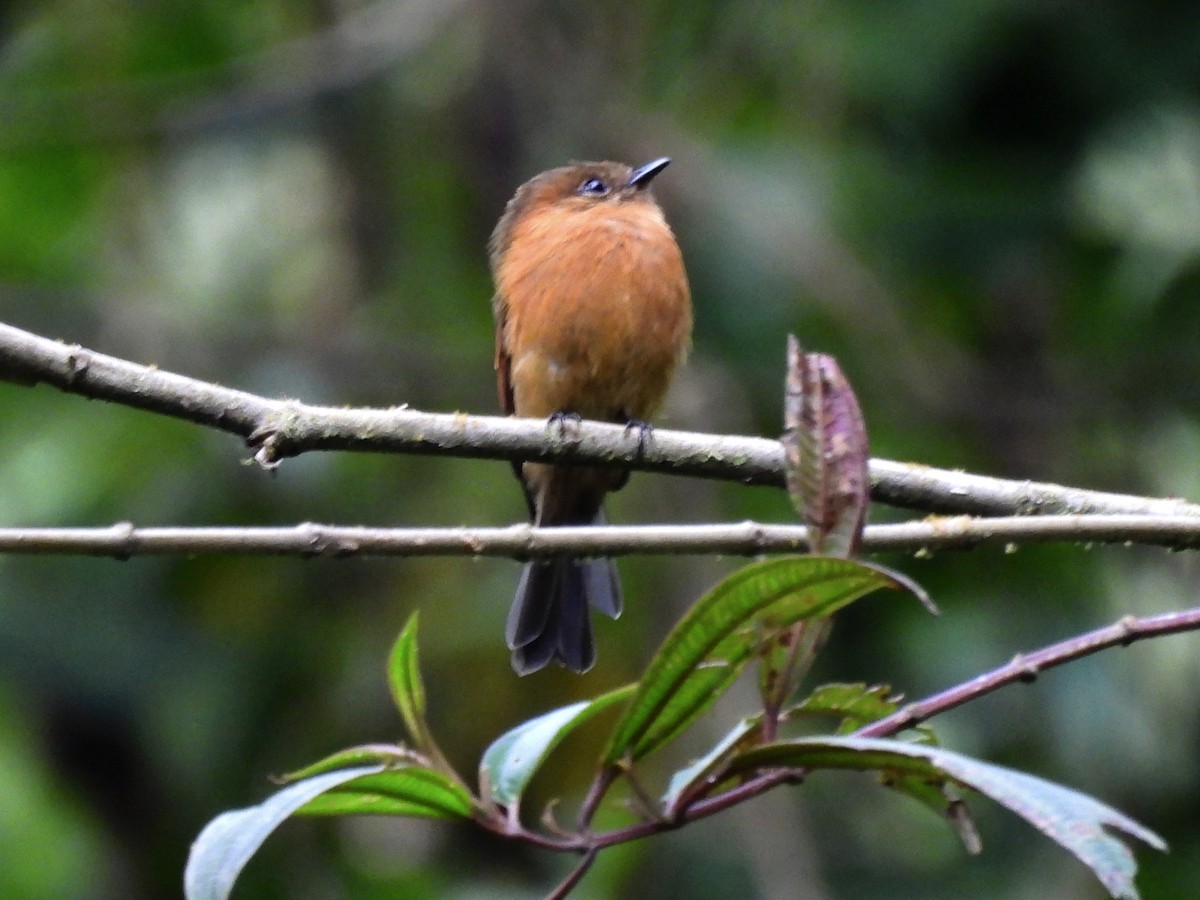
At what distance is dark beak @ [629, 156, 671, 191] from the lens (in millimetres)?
4695

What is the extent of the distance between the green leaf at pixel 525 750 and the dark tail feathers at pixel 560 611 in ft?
5.78

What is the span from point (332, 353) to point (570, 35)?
1706mm

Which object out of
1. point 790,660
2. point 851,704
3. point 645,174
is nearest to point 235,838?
point 790,660

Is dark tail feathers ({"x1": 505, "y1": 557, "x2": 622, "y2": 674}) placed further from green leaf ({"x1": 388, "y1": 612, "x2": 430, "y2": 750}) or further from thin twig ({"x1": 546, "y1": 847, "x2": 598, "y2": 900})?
thin twig ({"x1": 546, "y1": 847, "x2": 598, "y2": 900})

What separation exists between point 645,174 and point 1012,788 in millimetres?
3329

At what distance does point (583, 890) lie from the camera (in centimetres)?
466

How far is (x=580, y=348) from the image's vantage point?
4242 millimetres

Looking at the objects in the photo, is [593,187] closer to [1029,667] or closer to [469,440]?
[469,440]

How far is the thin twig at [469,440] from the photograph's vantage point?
2.19m

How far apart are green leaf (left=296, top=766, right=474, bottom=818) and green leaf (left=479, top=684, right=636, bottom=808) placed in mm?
55

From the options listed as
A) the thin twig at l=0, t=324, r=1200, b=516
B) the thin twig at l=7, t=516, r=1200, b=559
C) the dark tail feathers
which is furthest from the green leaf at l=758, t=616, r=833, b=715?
the dark tail feathers

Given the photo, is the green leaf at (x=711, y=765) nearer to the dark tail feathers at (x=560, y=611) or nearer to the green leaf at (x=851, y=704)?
the green leaf at (x=851, y=704)

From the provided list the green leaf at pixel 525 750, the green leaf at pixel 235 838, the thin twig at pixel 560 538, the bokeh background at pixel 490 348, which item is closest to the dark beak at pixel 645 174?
the bokeh background at pixel 490 348

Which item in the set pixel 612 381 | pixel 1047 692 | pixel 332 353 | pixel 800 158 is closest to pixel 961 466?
pixel 1047 692
